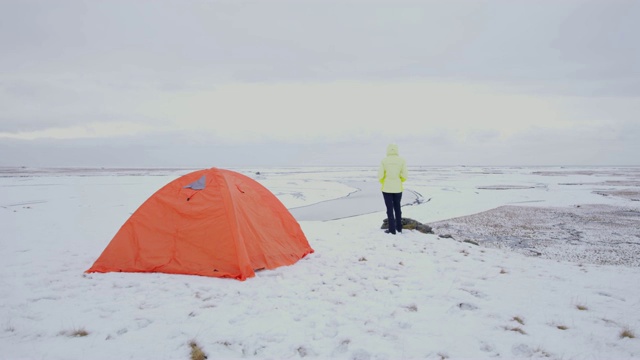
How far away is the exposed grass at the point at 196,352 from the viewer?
12.2 feet

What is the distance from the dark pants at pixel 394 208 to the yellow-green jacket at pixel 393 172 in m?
0.16

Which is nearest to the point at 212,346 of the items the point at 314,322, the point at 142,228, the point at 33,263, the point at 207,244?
the point at 314,322

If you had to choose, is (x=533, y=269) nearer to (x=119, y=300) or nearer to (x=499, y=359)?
(x=499, y=359)

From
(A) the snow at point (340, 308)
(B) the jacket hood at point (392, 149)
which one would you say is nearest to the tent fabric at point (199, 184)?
(A) the snow at point (340, 308)

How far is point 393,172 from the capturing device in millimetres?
9836

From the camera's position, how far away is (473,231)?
1231 cm

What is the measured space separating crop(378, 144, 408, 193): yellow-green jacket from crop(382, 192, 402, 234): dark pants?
16cm

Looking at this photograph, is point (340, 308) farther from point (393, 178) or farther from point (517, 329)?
point (393, 178)

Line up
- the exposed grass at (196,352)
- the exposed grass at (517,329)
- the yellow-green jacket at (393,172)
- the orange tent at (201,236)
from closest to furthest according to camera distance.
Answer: the exposed grass at (196,352)
the exposed grass at (517,329)
the orange tent at (201,236)
the yellow-green jacket at (393,172)

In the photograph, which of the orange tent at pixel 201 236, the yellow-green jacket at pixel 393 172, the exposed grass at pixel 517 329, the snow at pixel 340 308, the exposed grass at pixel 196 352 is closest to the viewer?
the exposed grass at pixel 196 352

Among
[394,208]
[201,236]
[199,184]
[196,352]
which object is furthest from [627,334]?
[199,184]

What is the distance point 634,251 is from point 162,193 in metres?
12.0

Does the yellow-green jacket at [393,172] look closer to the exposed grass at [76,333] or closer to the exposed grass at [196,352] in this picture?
the exposed grass at [196,352]

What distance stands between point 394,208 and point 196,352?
7.27 meters
